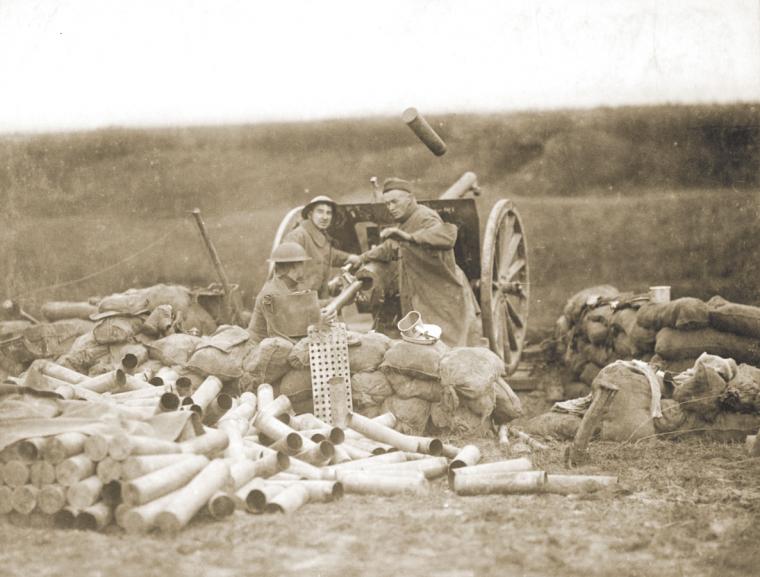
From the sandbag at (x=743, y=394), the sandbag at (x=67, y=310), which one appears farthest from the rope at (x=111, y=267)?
the sandbag at (x=743, y=394)

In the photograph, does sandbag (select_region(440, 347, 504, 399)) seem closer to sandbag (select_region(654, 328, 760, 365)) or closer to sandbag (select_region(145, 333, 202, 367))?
sandbag (select_region(654, 328, 760, 365))

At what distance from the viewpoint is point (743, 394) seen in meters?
6.72

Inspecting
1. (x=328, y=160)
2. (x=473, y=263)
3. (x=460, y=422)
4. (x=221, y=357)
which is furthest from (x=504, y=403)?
(x=328, y=160)

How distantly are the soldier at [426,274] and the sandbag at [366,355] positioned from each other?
1.73m

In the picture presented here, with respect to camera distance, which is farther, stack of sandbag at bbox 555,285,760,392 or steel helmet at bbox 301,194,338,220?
steel helmet at bbox 301,194,338,220

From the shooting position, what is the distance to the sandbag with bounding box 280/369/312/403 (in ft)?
23.0

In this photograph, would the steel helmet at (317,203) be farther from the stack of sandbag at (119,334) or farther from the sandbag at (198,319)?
the sandbag at (198,319)

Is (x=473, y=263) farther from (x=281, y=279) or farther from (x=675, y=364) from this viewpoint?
(x=281, y=279)

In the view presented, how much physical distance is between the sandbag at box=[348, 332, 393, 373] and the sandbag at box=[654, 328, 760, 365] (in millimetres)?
2573

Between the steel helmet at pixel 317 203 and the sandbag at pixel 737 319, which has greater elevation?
the steel helmet at pixel 317 203

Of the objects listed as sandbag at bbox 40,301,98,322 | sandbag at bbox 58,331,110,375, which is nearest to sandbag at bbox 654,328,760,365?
sandbag at bbox 58,331,110,375

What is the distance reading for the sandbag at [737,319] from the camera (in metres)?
7.50

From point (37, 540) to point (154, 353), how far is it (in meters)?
3.13

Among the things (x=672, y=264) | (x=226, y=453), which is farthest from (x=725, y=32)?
(x=226, y=453)
